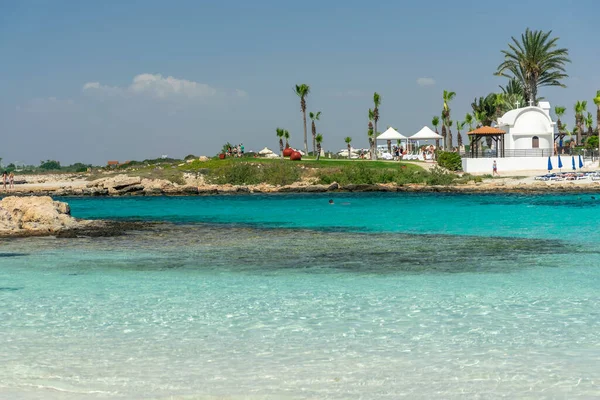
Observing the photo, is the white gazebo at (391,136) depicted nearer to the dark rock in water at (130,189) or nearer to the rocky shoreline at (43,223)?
the dark rock in water at (130,189)

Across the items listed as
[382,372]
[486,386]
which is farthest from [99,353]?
[486,386]

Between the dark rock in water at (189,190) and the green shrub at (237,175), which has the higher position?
the green shrub at (237,175)

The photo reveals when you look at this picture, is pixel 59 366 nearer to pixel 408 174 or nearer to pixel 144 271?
pixel 144 271

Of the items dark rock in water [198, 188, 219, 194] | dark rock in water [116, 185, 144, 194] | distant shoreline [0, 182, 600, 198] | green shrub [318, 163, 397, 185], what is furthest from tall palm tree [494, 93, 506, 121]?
dark rock in water [116, 185, 144, 194]

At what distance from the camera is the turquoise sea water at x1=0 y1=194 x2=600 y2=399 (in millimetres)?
8141

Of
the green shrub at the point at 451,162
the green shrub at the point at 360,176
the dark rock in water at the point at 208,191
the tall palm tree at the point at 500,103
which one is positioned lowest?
the dark rock in water at the point at 208,191

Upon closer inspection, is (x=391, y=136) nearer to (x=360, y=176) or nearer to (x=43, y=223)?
(x=360, y=176)

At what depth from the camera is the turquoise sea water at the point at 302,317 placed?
8.14m

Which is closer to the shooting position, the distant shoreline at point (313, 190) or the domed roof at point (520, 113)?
the distant shoreline at point (313, 190)

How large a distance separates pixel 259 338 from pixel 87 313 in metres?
3.44

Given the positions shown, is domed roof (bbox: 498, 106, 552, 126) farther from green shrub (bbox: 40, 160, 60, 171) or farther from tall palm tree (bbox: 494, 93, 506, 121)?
green shrub (bbox: 40, 160, 60, 171)

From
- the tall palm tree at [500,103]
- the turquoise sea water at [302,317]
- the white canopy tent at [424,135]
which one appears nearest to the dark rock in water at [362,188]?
the white canopy tent at [424,135]

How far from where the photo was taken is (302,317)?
11.5 metres

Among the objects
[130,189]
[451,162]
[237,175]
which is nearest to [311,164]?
[237,175]
